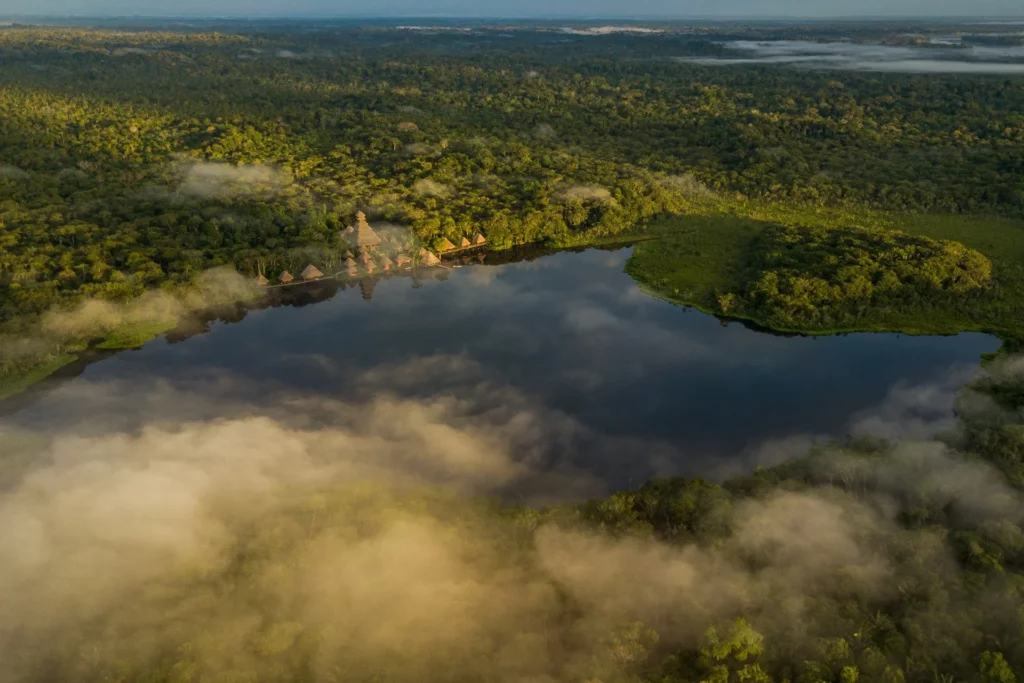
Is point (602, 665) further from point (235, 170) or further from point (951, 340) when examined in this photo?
point (235, 170)

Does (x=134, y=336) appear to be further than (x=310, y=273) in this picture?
No

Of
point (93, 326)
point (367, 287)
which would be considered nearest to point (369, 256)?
point (367, 287)

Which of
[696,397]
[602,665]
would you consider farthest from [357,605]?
[696,397]

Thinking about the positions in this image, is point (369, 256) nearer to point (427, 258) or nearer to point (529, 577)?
point (427, 258)

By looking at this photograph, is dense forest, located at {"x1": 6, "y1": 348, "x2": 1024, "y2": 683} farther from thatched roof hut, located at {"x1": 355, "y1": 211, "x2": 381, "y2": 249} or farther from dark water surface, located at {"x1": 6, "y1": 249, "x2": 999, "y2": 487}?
thatched roof hut, located at {"x1": 355, "y1": 211, "x2": 381, "y2": 249}

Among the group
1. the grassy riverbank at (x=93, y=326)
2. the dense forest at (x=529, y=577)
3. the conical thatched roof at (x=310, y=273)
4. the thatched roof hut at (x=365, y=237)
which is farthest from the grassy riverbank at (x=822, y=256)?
the grassy riverbank at (x=93, y=326)

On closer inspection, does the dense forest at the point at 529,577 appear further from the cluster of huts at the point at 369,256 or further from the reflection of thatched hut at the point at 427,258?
the reflection of thatched hut at the point at 427,258
